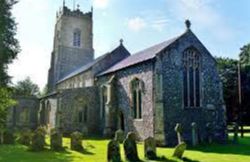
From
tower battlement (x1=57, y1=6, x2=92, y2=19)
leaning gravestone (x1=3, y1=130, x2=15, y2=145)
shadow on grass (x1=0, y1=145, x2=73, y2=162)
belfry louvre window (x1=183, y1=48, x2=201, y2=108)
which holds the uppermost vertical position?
tower battlement (x1=57, y1=6, x2=92, y2=19)

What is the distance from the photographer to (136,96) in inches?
993

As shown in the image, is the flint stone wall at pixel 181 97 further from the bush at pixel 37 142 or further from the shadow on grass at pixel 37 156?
the bush at pixel 37 142

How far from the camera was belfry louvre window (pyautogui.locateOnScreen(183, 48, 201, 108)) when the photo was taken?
2377 centimetres

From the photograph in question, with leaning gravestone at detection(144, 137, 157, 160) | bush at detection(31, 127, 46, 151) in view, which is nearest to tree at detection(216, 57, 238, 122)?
leaning gravestone at detection(144, 137, 157, 160)

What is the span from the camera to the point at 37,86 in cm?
7662

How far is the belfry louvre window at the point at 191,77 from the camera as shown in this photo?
2377 centimetres

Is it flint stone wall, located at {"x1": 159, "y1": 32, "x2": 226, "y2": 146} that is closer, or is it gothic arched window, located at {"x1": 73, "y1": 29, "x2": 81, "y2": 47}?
flint stone wall, located at {"x1": 159, "y1": 32, "x2": 226, "y2": 146}

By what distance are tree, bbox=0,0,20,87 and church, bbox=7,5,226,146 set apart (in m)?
8.82

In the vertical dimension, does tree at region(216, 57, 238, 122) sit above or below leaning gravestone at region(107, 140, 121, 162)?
above

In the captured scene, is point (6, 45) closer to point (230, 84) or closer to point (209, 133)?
point (209, 133)

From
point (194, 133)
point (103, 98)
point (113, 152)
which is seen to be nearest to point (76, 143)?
point (113, 152)

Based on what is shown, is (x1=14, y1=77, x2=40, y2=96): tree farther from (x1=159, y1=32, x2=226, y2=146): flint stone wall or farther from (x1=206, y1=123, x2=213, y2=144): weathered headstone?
(x1=206, y1=123, x2=213, y2=144): weathered headstone

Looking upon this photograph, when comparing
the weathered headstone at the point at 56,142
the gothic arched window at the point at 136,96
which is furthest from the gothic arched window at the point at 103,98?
the weathered headstone at the point at 56,142

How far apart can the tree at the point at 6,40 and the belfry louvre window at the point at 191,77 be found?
1207cm
